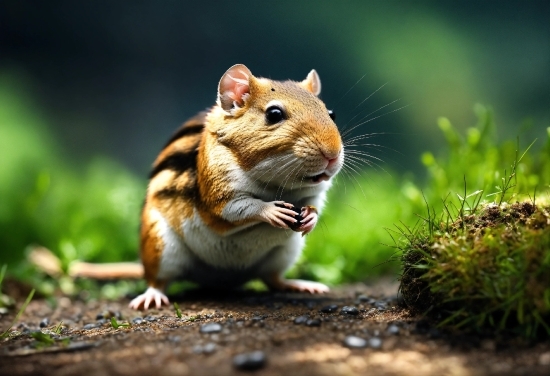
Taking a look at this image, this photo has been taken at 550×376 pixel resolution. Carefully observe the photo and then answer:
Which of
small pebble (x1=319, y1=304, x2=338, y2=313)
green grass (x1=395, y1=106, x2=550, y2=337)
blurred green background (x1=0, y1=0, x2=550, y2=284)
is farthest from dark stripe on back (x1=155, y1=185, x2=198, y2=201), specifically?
blurred green background (x1=0, y1=0, x2=550, y2=284)

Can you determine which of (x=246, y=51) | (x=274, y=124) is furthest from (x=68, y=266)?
(x=246, y=51)

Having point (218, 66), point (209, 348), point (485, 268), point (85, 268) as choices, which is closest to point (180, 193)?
point (209, 348)

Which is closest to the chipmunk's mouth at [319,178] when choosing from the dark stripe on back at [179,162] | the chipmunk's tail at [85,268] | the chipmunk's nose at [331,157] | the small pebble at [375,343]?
the chipmunk's nose at [331,157]

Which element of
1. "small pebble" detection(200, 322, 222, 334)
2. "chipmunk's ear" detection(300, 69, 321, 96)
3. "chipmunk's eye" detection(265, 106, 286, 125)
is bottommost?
"small pebble" detection(200, 322, 222, 334)

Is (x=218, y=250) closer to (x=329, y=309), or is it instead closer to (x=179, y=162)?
(x=179, y=162)

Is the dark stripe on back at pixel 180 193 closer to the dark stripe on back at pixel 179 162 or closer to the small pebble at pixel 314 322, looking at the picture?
the dark stripe on back at pixel 179 162

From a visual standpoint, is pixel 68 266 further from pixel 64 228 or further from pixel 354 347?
pixel 354 347

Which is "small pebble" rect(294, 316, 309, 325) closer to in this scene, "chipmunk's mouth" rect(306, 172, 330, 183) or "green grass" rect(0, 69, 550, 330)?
"chipmunk's mouth" rect(306, 172, 330, 183)
